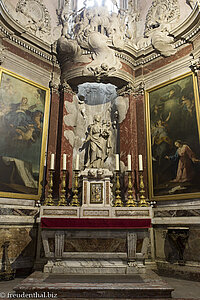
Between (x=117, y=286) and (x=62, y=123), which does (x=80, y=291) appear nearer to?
(x=117, y=286)

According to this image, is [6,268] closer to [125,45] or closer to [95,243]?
[95,243]

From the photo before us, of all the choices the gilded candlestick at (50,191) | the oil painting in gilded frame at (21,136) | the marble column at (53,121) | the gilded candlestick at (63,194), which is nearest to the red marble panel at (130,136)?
the gilded candlestick at (63,194)

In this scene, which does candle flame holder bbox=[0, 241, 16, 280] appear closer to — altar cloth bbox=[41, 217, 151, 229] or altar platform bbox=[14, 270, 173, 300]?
altar cloth bbox=[41, 217, 151, 229]

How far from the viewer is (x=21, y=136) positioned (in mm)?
7988

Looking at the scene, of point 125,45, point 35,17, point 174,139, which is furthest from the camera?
point 35,17

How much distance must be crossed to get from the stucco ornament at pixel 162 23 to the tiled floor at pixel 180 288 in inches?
277

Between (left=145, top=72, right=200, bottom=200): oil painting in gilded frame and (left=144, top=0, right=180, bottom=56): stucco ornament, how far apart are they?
55.8 inches

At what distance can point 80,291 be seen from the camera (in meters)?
4.73

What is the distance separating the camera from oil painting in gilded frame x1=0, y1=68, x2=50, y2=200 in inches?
293

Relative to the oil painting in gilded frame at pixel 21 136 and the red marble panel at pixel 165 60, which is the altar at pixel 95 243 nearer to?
the oil painting in gilded frame at pixel 21 136

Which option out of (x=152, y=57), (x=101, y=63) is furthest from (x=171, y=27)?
(x=101, y=63)

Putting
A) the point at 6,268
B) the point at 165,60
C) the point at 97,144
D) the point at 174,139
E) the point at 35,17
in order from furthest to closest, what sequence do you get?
the point at 35,17 → the point at 165,60 → the point at 97,144 → the point at 174,139 → the point at 6,268

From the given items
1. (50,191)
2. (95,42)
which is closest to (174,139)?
(50,191)

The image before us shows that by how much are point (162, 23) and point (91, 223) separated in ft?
24.7
